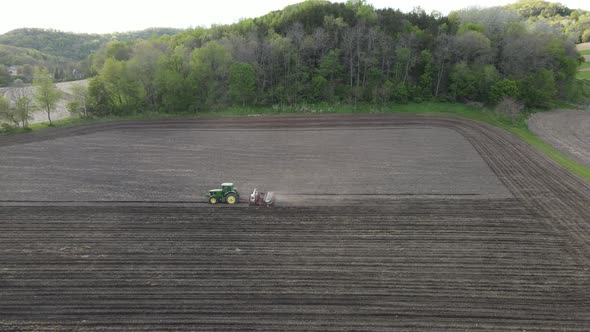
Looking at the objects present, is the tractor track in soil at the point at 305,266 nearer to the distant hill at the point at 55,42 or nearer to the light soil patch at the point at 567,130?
the light soil patch at the point at 567,130

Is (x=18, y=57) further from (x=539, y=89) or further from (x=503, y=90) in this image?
(x=539, y=89)

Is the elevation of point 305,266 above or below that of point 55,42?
below

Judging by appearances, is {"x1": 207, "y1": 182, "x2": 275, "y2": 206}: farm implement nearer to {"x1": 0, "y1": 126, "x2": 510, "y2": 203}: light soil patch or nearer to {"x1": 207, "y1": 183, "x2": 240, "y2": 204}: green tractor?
{"x1": 207, "y1": 183, "x2": 240, "y2": 204}: green tractor

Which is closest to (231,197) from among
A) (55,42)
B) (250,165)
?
(250,165)

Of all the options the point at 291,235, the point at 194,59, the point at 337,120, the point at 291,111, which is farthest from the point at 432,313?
the point at 194,59

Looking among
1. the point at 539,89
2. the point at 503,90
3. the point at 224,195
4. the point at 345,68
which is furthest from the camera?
the point at 345,68

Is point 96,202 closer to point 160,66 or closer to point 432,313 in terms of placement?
point 432,313

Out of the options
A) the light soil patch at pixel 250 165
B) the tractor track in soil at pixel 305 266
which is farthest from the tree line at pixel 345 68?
the tractor track in soil at pixel 305 266
